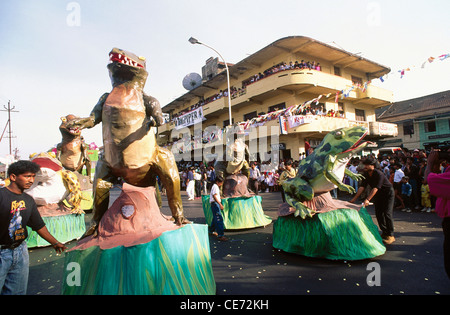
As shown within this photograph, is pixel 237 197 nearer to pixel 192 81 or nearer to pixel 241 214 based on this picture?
pixel 241 214

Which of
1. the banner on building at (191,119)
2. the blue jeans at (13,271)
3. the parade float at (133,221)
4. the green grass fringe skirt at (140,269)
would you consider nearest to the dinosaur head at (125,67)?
the parade float at (133,221)

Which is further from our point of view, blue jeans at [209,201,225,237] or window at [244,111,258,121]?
window at [244,111,258,121]

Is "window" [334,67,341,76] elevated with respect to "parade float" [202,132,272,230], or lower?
elevated

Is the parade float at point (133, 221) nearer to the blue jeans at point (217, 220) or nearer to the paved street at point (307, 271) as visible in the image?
the paved street at point (307, 271)

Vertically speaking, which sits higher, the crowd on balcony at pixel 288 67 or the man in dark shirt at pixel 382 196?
the crowd on balcony at pixel 288 67

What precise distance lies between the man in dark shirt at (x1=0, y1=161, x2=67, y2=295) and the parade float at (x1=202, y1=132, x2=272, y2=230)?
430cm

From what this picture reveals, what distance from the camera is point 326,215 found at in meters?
4.08

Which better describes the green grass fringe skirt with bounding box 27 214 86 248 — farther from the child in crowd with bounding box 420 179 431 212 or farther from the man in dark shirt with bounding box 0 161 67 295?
the child in crowd with bounding box 420 179 431 212

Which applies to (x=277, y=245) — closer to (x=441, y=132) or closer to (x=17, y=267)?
(x=17, y=267)

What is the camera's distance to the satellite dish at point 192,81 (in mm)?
26438

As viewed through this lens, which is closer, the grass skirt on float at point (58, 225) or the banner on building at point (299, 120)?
the grass skirt on float at point (58, 225)

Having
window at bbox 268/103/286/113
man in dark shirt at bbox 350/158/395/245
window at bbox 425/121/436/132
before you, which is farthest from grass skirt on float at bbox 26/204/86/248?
window at bbox 425/121/436/132

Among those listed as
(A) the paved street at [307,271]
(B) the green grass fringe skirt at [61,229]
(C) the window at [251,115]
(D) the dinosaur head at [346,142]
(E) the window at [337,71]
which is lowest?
(A) the paved street at [307,271]

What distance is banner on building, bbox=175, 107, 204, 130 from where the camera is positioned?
73.0 feet
